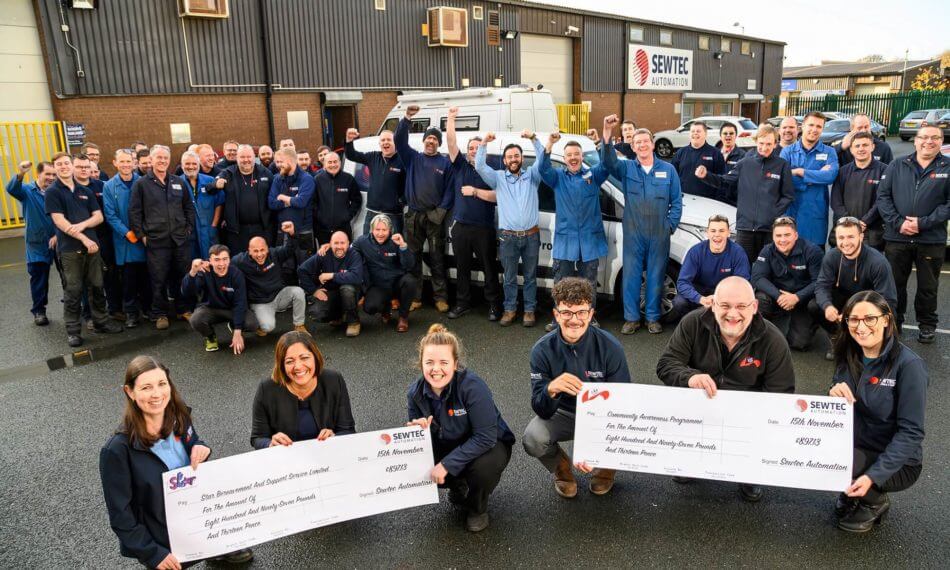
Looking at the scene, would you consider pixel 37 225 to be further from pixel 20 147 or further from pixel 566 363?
pixel 20 147

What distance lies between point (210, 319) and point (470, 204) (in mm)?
3033

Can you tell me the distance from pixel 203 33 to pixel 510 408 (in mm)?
14263

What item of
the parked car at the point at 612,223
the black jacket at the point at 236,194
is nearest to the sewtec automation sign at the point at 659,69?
the parked car at the point at 612,223

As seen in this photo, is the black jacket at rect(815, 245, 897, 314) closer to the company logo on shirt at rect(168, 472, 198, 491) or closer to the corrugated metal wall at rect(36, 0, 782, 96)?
the company logo on shirt at rect(168, 472, 198, 491)

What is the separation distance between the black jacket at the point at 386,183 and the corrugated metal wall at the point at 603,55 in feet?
64.2

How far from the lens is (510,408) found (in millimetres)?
5180

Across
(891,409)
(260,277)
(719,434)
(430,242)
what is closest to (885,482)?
(891,409)

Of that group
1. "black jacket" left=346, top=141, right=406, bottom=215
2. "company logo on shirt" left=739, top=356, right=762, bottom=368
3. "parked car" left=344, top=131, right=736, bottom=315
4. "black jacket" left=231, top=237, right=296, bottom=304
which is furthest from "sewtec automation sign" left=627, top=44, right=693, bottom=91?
"company logo on shirt" left=739, top=356, right=762, bottom=368

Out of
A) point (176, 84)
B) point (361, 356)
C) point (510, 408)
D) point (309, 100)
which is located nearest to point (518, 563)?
point (510, 408)

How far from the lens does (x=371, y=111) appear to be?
19.1 meters

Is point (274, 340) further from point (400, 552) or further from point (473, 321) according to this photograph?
point (400, 552)

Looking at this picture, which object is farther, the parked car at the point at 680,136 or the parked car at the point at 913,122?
the parked car at the point at 913,122

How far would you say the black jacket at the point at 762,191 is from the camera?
22.1 feet

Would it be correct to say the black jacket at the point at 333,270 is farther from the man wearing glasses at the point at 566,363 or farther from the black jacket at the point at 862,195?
the black jacket at the point at 862,195
